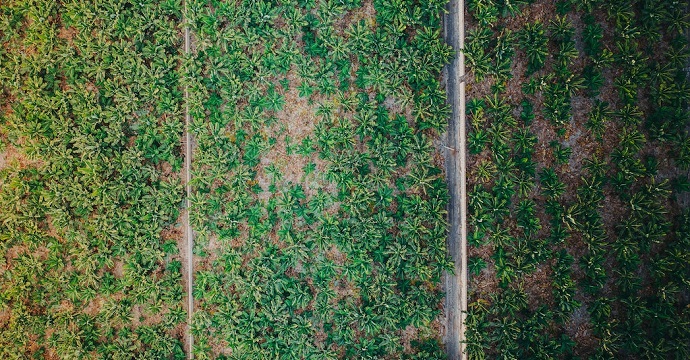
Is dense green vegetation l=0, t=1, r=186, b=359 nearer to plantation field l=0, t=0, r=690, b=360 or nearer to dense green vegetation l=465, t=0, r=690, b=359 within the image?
plantation field l=0, t=0, r=690, b=360

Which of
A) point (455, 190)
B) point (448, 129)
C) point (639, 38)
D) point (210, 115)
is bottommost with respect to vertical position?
point (455, 190)

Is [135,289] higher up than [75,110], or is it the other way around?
[75,110]

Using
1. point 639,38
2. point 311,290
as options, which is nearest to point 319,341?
point 311,290

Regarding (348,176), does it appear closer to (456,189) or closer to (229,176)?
(456,189)

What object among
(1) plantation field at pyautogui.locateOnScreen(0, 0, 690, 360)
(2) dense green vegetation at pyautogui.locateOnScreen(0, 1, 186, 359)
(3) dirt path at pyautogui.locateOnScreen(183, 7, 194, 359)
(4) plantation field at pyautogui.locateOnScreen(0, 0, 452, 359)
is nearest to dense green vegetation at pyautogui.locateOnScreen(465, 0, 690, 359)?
(1) plantation field at pyautogui.locateOnScreen(0, 0, 690, 360)

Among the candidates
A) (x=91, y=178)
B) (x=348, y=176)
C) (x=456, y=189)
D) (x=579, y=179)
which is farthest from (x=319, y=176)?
(x=579, y=179)

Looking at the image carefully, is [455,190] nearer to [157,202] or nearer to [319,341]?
[319,341]

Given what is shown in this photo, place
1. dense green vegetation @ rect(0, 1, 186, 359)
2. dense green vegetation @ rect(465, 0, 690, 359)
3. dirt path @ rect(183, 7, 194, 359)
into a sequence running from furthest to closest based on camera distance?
dirt path @ rect(183, 7, 194, 359)
dense green vegetation @ rect(0, 1, 186, 359)
dense green vegetation @ rect(465, 0, 690, 359)
